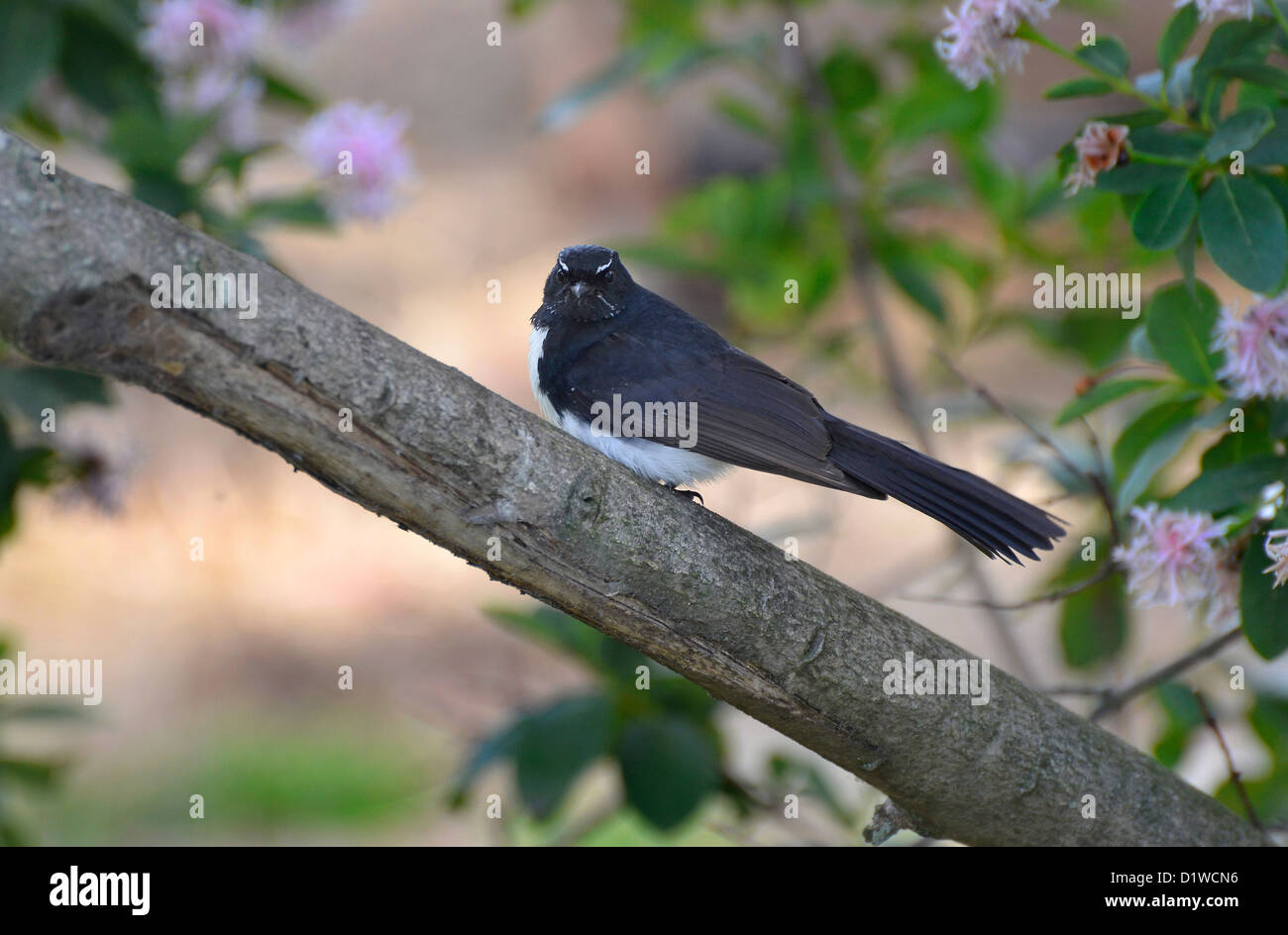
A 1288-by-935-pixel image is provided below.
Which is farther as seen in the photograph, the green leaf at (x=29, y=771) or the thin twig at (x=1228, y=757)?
Result: the green leaf at (x=29, y=771)

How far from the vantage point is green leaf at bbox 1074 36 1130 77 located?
229 cm

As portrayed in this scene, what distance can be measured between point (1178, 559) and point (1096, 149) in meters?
0.82

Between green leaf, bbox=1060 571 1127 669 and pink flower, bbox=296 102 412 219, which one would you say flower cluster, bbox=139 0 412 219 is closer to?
pink flower, bbox=296 102 412 219

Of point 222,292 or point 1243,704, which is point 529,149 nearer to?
point 1243,704

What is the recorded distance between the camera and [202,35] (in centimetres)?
338

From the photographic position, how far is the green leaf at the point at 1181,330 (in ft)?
7.99

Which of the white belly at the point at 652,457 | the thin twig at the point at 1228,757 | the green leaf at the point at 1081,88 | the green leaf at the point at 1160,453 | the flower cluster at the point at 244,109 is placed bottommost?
the thin twig at the point at 1228,757

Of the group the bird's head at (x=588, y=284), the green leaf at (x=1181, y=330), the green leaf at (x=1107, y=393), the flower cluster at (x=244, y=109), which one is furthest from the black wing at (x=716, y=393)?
the flower cluster at (x=244, y=109)

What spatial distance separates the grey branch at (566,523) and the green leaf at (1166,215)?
2.91 feet

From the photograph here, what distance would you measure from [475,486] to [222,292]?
48cm

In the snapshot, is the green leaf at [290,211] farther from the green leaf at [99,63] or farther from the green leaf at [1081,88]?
the green leaf at [1081,88]

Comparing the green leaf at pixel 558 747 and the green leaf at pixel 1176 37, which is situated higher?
the green leaf at pixel 1176 37

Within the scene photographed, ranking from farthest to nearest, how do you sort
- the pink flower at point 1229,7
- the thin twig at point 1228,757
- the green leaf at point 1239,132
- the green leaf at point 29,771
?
the green leaf at point 29,771
the thin twig at point 1228,757
the pink flower at point 1229,7
the green leaf at point 1239,132

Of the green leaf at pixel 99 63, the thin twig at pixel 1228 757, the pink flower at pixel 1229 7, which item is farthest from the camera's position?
the green leaf at pixel 99 63
